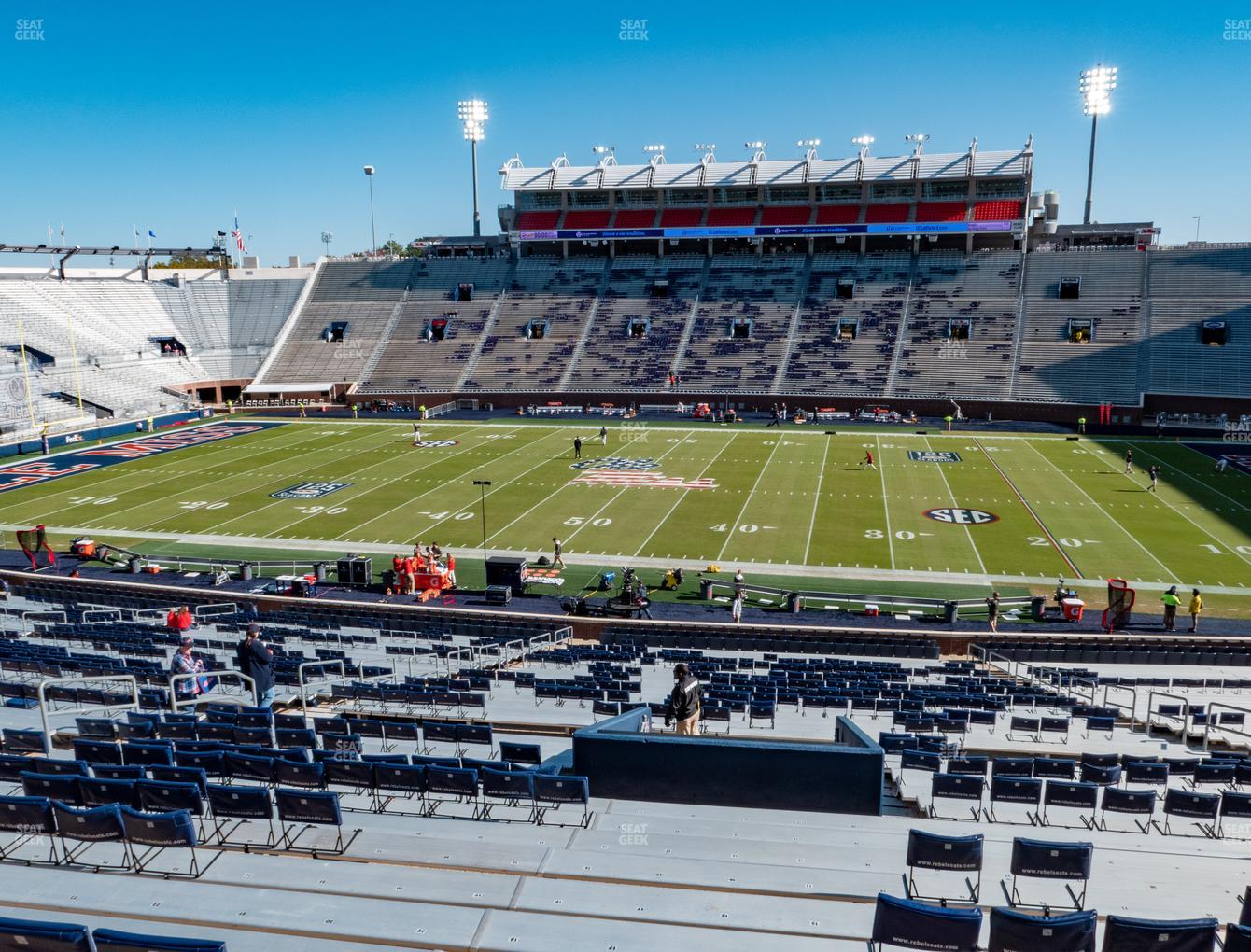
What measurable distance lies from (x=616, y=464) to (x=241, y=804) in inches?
1502

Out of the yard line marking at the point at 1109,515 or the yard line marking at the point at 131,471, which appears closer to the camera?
the yard line marking at the point at 1109,515

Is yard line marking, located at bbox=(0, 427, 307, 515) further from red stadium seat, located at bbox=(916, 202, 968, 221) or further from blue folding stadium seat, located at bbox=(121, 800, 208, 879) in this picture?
red stadium seat, located at bbox=(916, 202, 968, 221)

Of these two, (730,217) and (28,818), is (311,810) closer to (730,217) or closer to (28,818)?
(28,818)

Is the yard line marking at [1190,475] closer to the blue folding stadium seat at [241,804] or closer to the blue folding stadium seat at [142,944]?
the blue folding stadium seat at [241,804]

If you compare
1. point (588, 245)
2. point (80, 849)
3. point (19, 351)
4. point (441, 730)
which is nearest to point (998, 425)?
point (588, 245)

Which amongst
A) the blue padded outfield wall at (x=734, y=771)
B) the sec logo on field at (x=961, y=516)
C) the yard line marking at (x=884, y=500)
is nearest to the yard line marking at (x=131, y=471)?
the yard line marking at (x=884, y=500)

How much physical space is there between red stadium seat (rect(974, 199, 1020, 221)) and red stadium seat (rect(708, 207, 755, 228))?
1937cm

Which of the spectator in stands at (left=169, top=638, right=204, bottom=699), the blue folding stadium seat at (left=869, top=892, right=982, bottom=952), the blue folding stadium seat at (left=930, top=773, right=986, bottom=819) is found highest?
the blue folding stadium seat at (left=869, top=892, right=982, bottom=952)

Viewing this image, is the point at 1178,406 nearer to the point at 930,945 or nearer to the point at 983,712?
the point at 983,712

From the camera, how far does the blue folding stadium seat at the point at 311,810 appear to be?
777 cm

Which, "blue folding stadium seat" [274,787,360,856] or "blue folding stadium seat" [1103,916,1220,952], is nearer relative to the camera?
"blue folding stadium seat" [1103,916,1220,952]

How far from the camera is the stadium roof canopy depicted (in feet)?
243

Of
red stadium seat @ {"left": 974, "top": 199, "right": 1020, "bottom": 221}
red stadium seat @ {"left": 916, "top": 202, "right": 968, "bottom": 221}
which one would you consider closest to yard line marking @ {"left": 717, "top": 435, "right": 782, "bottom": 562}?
red stadium seat @ {"left": 916, "top": 202, "right": 968, "bottom": 221}

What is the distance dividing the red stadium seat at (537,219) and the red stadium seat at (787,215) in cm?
2010
